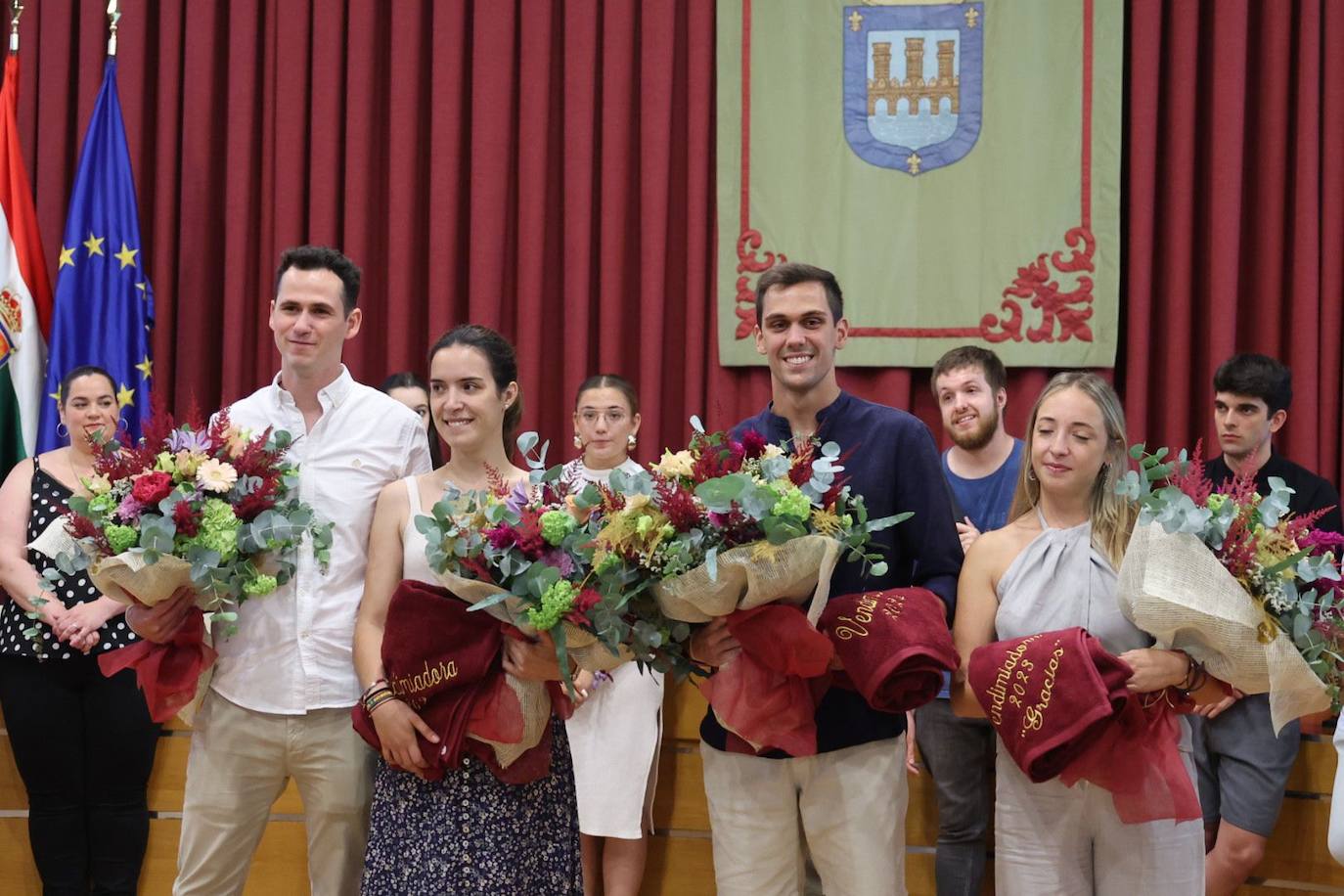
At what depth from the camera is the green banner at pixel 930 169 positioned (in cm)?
486

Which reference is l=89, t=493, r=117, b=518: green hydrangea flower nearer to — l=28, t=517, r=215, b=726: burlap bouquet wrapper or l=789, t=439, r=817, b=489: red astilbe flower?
l=28, t=517, r=215, b=726: burlap bouquet wrapper

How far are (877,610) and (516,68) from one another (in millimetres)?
3697

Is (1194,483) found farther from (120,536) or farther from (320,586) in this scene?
(120,536)

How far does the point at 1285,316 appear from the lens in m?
4.89

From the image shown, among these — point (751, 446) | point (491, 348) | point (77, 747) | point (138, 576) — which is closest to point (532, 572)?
point (751, 446)

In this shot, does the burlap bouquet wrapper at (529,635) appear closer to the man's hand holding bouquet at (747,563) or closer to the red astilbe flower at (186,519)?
the man's hand holding bouquet at (747,563)

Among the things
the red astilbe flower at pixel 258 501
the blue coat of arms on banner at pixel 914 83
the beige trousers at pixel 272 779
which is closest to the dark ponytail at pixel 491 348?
the red astilbe flower at pixel 258 501

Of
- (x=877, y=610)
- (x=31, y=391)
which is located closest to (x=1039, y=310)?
(x=877, y=610)

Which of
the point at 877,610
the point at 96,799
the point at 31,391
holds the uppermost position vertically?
the point at 31,391

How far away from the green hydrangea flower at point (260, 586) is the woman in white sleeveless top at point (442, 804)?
202mm

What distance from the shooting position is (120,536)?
8.20ft

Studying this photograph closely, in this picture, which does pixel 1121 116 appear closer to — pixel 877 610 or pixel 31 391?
pixel 877 610

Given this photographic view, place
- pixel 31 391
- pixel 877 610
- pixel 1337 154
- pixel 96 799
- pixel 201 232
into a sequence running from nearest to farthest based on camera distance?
1. pixel 877 610
2. pixel 96 799
3. pixel 1337 154
4. pixel 31 391
5. pixel 201 232

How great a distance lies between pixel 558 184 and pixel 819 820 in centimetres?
349
